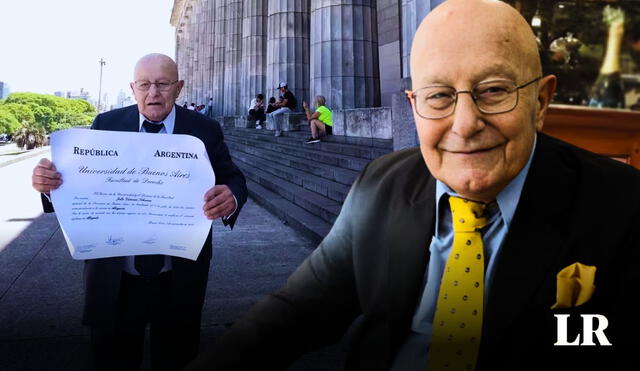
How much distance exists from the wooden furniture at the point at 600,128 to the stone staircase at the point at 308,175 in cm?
328

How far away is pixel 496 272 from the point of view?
1057mm

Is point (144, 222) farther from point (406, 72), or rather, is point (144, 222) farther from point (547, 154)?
point (406, 72)

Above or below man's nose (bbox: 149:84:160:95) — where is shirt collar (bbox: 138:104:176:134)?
below

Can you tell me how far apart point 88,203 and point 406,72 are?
5.75 meters

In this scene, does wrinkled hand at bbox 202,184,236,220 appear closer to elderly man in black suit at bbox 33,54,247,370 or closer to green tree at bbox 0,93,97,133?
elderly man in black suit at bbox 33,54,247,370

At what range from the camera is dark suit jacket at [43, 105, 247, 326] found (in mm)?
2053

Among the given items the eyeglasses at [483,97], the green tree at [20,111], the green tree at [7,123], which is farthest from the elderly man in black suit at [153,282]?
the green tree at [20,111]

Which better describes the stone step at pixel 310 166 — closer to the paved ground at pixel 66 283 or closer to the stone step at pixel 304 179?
the stone step at pixel 304 179

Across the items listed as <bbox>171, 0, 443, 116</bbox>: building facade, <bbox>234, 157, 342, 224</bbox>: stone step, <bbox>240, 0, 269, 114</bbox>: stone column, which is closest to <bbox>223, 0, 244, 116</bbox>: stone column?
<bbox>171, 0, 443, 116</bbox>: building facade

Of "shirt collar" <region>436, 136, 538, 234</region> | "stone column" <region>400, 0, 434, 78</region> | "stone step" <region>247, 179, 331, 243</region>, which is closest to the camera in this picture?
"shirt collar" <region>436, 136, 538, 234</region>

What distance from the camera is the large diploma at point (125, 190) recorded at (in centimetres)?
191

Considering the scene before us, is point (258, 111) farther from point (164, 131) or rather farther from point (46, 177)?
point (46, 177)

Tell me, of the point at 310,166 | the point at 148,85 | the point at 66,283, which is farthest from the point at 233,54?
the point at 148,85

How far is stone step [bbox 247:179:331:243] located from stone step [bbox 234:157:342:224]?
0.08 metres
